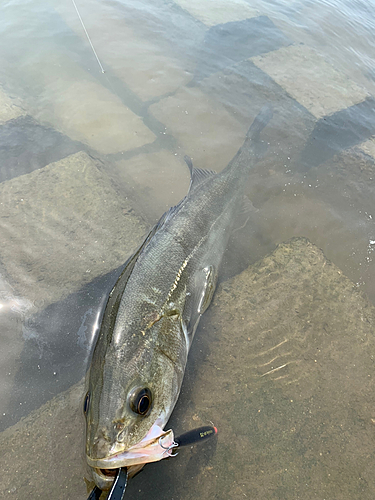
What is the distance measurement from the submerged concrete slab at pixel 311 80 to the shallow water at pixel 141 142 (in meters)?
0.04

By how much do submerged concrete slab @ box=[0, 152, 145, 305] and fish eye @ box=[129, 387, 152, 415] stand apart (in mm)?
1514

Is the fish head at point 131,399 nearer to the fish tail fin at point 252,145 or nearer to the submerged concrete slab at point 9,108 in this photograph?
the fish tail fin at point 252,145

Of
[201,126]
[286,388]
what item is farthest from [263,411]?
[201,126]

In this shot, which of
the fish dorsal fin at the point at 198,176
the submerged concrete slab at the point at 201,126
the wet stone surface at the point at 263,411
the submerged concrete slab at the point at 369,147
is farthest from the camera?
the submerged concrete slab at the point at 369,147

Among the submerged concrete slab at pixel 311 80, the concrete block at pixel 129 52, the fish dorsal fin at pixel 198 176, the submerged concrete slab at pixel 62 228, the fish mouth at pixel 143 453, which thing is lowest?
the submerged concrete slab at pixel 62 228

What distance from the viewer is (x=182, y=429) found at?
2520 millimetres

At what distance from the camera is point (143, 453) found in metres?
2.01

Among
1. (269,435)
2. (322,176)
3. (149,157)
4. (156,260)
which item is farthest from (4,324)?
(322,176)

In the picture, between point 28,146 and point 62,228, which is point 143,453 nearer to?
point 62,228

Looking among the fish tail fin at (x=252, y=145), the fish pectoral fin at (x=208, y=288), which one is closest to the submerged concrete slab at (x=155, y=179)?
the fish tail fin at (x=252, y=145)

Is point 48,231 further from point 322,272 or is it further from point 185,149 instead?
point 322,272

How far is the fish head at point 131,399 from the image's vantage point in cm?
192

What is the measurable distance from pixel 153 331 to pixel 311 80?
266 inches

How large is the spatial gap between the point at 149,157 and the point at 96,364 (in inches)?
139
